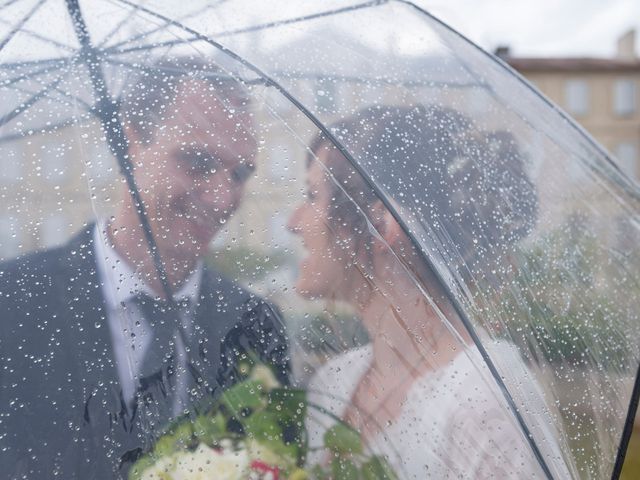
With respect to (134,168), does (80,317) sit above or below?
below

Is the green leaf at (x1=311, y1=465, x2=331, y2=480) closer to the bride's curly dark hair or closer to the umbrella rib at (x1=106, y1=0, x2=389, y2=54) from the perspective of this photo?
the bride's curly dark hair

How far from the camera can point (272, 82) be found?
1.59 meters

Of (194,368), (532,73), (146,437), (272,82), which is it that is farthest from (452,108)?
(532,73)

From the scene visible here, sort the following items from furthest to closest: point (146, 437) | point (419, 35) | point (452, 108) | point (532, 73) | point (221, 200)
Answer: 1. point (532, 73)
2. point (419, 35)
3. point (452, 108)
4. point (221, 200)
5. point (146, 437)

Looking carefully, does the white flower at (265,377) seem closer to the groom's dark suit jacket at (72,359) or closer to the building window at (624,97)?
the groom's dark suit jacket at (72,359)

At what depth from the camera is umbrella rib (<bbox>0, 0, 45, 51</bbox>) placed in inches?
59.5

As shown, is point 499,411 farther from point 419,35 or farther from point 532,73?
point 532,73

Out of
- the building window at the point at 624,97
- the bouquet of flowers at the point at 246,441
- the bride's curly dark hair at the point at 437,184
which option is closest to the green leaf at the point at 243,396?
the bouquet of flowers at the point at 246,441

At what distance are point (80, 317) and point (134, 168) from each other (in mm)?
278

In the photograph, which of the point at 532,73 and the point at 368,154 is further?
the point at 532,73

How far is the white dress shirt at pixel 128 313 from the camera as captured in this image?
1.29 meters

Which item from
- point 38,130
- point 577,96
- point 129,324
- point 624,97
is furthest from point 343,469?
point 624,97

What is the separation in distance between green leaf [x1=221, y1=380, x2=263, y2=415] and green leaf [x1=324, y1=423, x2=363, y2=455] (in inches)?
5.6

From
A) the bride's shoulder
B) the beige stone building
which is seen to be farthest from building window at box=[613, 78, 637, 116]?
the bride's shoulder
